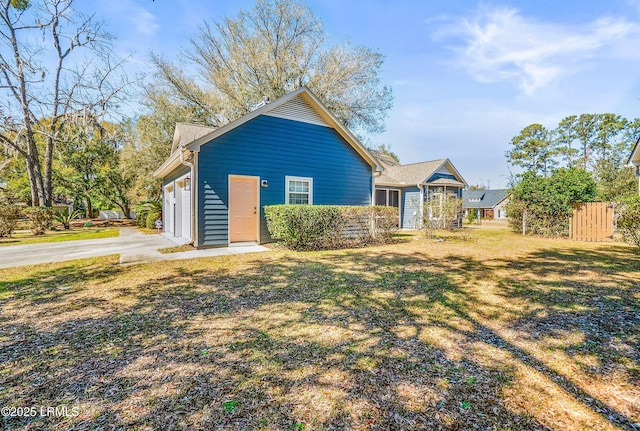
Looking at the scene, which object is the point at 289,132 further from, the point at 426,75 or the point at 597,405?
the point at 597,405

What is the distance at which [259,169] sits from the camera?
9297 millimetres

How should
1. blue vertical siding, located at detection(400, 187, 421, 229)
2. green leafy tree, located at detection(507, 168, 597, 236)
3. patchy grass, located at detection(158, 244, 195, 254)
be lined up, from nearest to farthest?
patchy grass, located at detection(158, 244, 195, 254) < green leafy tree, located at detection(507, 168, 597, 236) < blue vertical siding, located at detection(400, 187, 421, 229)

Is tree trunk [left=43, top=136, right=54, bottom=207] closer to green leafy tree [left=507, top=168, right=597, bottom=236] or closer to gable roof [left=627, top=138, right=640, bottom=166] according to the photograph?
green leafy tree [left=507, top=168, right=597, bottom=236]

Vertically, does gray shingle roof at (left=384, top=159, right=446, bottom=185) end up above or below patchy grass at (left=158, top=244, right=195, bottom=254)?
above

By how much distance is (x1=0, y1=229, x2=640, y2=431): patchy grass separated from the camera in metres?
1.93

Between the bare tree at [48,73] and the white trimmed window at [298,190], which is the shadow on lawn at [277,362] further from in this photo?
the bare tree at [48,73]

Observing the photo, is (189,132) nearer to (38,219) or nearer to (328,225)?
(328,225)

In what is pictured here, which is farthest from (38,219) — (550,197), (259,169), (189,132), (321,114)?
(550,197)

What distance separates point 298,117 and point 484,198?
1910 inches

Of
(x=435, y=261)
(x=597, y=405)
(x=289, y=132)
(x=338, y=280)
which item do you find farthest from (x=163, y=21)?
(x=597, y=405)

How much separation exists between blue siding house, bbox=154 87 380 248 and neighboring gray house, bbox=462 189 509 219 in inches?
1569

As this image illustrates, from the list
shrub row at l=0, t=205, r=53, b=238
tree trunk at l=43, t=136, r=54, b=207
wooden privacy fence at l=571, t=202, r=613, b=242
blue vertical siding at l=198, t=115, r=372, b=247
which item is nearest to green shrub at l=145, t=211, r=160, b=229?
shrub row at l=0, t=205, r=53, b=238

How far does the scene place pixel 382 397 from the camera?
2.09m

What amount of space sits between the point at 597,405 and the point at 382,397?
150 cm
